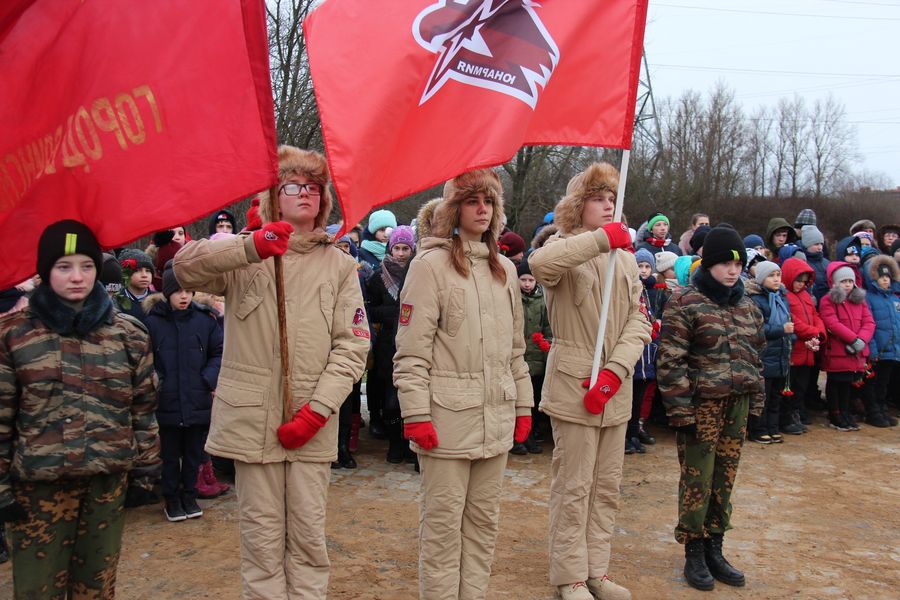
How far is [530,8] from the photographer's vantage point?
400 cm

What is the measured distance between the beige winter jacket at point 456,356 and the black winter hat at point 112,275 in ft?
9.95

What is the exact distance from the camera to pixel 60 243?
319cm

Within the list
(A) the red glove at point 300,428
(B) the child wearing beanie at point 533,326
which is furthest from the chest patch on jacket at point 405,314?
(B) the child wearing beanie at point 533,326

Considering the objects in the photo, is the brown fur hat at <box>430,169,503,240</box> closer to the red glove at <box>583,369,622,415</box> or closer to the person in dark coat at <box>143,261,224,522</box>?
the red glove at <box>583,369,622,415</box>

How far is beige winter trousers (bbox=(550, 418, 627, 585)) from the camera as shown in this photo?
4.36m

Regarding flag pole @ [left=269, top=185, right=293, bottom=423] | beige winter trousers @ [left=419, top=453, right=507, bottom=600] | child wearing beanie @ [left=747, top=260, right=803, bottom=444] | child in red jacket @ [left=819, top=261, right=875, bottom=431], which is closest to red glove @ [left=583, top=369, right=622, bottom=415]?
beige winter trousers @ [left=419, top=453, right=507, bottom=600]

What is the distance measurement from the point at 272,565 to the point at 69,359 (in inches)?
52.1

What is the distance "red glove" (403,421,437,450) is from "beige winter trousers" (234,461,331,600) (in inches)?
18.7

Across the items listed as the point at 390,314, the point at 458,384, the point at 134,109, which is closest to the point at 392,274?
the point at 390,314

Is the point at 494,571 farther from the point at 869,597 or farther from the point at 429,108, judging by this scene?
the point at 429,108

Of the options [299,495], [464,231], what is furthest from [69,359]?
[464,231]

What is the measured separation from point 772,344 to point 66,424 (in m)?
7.28

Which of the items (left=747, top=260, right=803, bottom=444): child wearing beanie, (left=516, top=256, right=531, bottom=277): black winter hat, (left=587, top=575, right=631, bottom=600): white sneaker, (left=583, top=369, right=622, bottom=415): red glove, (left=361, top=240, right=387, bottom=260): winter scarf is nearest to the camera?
(left=583, top=369, right=622, bottom=415): red glove

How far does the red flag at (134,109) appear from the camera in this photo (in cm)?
325
